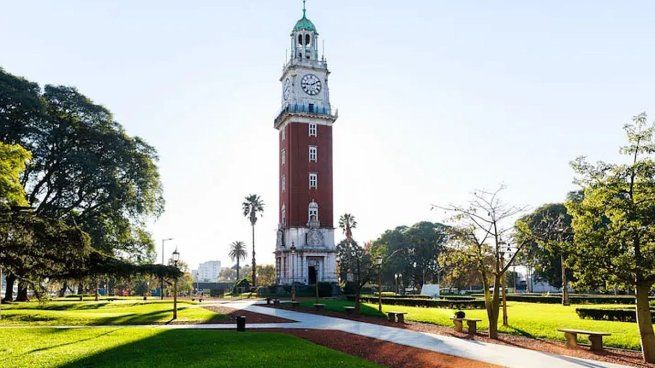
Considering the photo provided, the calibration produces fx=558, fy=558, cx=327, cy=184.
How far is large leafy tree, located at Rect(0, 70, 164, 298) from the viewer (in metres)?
42.8

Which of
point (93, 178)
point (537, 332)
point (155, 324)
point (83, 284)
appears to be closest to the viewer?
point (537, 332)

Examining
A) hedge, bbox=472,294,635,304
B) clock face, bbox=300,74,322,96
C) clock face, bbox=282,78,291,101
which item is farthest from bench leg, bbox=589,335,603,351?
clock face, bbox=282,78,291,101

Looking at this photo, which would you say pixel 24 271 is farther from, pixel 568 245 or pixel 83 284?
pixel 568 245

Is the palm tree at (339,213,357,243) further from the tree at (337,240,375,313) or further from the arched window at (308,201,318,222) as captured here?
the arched window at (308,201,318,222)

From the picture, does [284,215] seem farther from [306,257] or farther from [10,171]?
[10,171]

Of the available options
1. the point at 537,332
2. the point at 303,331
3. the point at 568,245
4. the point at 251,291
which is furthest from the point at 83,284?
the point at 251,291

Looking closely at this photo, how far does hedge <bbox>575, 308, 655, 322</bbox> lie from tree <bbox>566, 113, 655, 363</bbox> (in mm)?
10781

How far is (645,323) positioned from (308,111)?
196 ft

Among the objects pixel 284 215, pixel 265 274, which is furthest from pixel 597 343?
pixel 265 274

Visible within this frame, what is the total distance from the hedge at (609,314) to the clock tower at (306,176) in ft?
148

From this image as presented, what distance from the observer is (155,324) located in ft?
92.8

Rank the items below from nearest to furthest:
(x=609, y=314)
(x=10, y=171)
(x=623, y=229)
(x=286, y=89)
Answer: (x=623, y=229), (x=10, y=171), (x=609, y=314), (x=286, y=89)

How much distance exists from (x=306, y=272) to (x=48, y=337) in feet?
165

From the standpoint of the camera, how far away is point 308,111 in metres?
72.7
